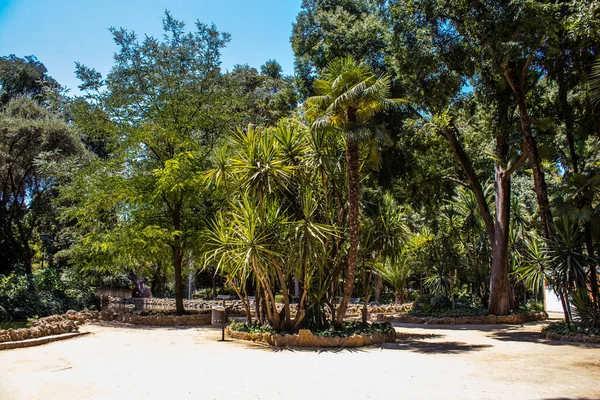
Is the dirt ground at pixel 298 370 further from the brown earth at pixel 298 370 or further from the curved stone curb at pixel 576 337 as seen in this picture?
the curved stone curb at pixel 576 337

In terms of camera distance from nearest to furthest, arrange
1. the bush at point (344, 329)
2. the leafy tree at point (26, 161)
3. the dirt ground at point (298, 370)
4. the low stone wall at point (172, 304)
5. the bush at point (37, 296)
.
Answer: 1. the dirt ground at point (298, 370)
2. the bush at point (344, 329)
3. the bush at point (37, 296)
4. the leafy tree at point (26, 161)
5. the low stone wall at point (172, 304)

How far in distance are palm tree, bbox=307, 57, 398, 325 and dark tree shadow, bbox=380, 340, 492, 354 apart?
1663 millimetres

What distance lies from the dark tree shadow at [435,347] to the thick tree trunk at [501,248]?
6600mm

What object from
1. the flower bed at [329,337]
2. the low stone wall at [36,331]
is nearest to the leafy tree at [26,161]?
the low stone wall at [36,331]

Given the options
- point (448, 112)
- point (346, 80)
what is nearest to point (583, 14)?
point (346, 80)

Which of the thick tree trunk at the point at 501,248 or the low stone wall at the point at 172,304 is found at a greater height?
the thick tree trunk at the point at 501,248

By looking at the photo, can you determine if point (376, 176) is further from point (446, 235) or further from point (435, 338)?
point (435, 338)

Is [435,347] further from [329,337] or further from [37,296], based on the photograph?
[37,296]

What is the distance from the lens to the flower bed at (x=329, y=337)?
35.0 ft

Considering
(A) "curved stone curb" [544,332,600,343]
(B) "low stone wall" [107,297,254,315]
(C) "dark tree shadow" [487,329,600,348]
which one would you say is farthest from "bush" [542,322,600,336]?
(B) "low stone wall" [107,297,254,315]

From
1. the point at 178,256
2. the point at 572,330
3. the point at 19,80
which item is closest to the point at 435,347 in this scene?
the point at 572,330

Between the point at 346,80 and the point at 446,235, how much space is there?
39.1ft

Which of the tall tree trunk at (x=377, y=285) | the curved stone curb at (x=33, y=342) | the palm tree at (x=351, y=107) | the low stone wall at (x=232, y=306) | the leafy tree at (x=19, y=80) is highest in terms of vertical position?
the leafy tree at (x=19, y=80)

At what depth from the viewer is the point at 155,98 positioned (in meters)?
18.1
